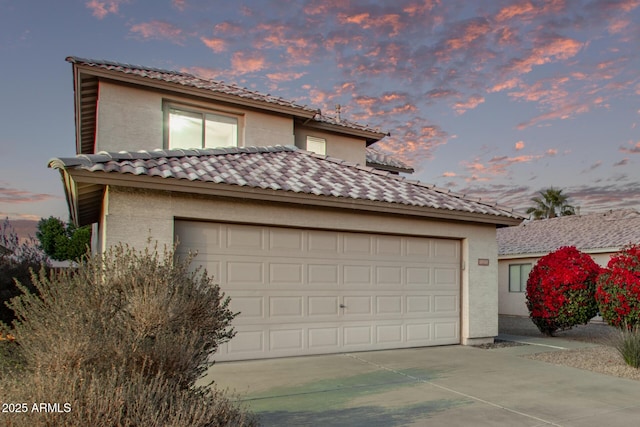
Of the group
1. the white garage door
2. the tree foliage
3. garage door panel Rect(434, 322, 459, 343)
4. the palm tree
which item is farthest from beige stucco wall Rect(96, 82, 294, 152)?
the palm tree

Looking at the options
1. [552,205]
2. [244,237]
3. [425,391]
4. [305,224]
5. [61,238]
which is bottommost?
[425,391]

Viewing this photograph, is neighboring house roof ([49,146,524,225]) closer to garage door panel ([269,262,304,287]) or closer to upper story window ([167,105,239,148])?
garage door panel ([269,262,304,287])

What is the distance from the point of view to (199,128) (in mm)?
13438

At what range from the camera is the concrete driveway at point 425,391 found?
5.95m

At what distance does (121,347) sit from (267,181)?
6177mm

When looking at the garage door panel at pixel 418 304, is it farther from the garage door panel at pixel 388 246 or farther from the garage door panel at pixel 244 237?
the garage door panel at pixel 244 237

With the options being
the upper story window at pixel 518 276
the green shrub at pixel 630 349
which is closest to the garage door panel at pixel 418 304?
the green shrub at pixel 630 349

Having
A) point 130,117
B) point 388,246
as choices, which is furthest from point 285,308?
point 130,117

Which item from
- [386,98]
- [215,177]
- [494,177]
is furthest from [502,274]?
[215,177]

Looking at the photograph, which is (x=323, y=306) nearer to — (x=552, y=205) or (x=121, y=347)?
(x=121, y=347)

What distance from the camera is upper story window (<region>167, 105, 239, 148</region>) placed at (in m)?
13.2

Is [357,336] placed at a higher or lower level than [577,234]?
lower

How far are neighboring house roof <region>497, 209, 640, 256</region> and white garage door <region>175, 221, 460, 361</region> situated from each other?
1246cm

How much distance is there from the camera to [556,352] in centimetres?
1112
